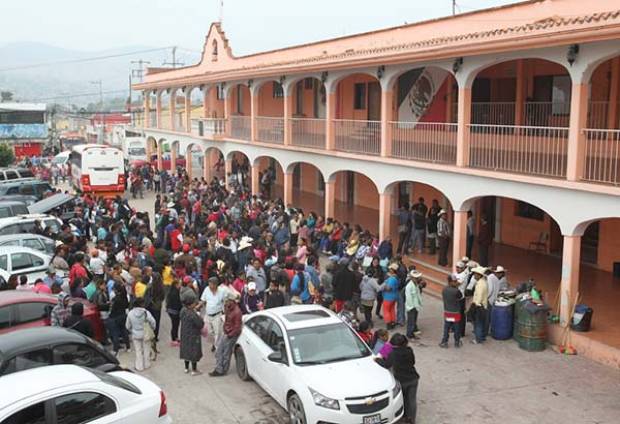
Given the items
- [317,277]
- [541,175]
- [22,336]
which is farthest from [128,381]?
[541,175]

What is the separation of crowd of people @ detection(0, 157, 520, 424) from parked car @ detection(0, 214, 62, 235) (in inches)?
52.2

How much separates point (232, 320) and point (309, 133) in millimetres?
13975

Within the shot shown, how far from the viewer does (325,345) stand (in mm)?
10180

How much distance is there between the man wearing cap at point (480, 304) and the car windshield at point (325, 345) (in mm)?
3898

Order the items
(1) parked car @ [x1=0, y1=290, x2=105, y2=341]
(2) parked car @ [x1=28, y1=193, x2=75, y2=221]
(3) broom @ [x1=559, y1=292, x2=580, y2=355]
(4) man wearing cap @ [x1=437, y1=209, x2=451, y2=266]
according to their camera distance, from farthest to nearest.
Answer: (2) parked car @ [x1=28, y1=193, x2=75, y2=221], (4) man wearing cap @ [x1=437, y1=209, x2=451, y2=266], (3) broom @ [x1=559, y1=292, x2=580, y2=355], (1) parked car @ [x1=0, y1=290, x2=105, y2=341]

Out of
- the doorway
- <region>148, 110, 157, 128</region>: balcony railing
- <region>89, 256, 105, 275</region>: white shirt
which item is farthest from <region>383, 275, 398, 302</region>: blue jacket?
<region>148, 110, 157, 128</region>: balcony railing

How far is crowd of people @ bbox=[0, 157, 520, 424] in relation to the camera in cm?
1181

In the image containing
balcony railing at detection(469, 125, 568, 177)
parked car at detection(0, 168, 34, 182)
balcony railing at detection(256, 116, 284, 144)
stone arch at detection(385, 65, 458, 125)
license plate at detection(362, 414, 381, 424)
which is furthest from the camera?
parked car at detection(0, 168, 34, 182)

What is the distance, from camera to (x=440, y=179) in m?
17.4

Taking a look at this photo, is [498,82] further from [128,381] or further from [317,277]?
[128,381]

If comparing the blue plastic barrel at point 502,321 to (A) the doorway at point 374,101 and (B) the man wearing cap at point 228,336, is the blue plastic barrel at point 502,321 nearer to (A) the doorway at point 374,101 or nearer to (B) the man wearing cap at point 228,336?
(B) the man wearing cap at point 228,336

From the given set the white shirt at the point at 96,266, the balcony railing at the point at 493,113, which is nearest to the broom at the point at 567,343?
the balcony railing at the point at 493,113

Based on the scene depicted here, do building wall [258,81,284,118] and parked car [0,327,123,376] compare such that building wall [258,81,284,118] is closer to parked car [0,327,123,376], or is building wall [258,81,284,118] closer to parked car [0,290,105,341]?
parked car [0,290,105,341]

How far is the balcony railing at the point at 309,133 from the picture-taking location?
936 inches
